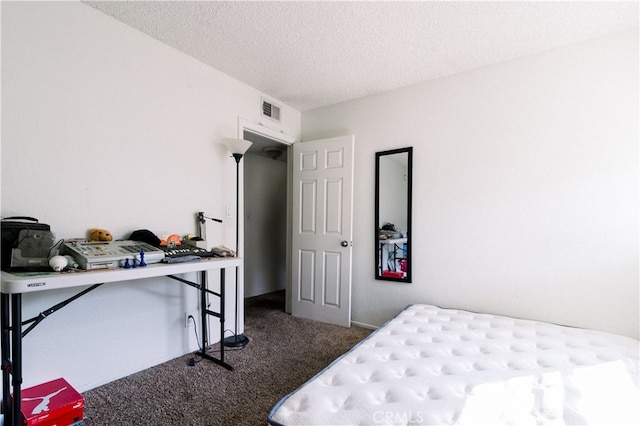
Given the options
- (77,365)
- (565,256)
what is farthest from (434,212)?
(77,365)

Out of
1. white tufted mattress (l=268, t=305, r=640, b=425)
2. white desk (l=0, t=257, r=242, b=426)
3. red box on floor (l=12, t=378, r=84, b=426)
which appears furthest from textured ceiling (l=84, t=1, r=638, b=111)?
red box on floor (l=12, t=378, r=84, b=426)

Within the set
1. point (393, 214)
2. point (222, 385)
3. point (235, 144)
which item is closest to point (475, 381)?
point (222, 385)

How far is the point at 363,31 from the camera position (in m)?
2.13

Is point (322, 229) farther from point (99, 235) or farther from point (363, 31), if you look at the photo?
point (99, 235)

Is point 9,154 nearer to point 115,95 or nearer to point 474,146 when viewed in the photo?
point 115,95

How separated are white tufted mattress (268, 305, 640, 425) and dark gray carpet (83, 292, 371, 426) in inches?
26.2

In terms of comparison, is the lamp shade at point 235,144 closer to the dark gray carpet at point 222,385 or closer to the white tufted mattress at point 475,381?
the dark gray carpet at point 222,385

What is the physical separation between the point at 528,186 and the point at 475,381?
5.63 feet

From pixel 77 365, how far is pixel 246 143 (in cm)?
193

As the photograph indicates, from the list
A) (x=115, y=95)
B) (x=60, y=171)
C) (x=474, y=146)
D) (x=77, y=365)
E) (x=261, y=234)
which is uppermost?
(x=115, y=95)

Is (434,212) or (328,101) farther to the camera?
(328,101)

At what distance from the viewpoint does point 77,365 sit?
6.14ft

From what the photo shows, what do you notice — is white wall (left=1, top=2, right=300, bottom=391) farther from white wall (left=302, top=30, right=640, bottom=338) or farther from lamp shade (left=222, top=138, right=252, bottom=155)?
white wall (left=302, top=30, right=640, bottom=338)

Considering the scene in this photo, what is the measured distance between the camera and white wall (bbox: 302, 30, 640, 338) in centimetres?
212
